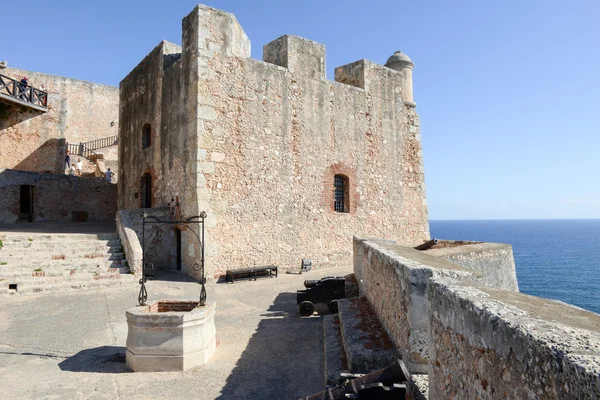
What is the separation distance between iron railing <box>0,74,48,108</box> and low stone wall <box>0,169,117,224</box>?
4.17 m

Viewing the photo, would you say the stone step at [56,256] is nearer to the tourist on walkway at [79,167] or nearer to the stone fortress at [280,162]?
the stone fortress at [280,162]

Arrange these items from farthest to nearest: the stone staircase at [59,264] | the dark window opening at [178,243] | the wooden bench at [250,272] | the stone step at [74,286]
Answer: the dark window opening at [178,243] < the wooden bench at [250,272] < the stone staircase at [59,264] < the stone step at [74,286]

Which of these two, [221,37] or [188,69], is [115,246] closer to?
[188,69]

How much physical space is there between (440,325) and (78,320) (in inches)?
297

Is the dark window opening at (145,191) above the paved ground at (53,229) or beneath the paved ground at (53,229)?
above

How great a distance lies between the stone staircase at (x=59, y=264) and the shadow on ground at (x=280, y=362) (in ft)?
18.1

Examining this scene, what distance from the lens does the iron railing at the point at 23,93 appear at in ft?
64.1

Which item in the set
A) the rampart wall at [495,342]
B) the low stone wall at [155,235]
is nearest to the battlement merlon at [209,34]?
the low stone wall at [155,235]

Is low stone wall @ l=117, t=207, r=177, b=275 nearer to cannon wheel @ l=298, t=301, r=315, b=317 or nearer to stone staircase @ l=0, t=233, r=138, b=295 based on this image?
stone staircase @ l=0, t=233, r=138, b=295

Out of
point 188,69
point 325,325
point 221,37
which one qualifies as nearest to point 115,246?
point 188,69

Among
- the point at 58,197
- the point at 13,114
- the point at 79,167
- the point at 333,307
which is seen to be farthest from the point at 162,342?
the point at 79,167

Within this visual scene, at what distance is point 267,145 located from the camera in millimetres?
13859

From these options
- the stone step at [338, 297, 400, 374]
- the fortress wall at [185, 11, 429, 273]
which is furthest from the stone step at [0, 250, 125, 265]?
the stone step at [338, 297, 400, 374]

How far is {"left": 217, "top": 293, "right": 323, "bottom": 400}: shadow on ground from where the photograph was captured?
510 centimetres
